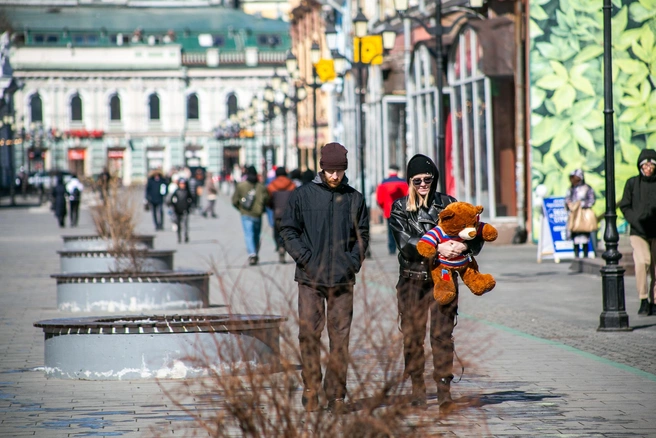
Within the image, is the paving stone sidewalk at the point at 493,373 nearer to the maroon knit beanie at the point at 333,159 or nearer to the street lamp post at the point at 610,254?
the street lamp post at the point at 610,254

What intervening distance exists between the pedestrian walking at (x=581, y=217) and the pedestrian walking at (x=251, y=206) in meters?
5.53

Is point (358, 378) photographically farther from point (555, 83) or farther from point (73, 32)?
point (73, 32)

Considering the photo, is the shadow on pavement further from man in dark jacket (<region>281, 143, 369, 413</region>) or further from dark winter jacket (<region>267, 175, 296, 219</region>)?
dark winter jacket (<region>267, 175, 296, 219</region>)

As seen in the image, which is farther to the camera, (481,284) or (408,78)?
(408,78)

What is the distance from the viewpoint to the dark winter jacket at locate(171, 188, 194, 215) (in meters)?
31.0

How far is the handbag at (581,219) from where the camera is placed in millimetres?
21359

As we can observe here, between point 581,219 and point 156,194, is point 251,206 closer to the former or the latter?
point 581,219

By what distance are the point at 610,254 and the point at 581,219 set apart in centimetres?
847

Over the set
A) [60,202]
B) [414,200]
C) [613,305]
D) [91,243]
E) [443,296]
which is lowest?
[613,305]

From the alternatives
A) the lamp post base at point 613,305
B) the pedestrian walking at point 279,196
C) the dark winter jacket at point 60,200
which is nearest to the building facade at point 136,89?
the dark winter jacket at point 60,200

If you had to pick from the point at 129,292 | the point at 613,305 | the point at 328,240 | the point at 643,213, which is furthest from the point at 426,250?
the point at 129,292

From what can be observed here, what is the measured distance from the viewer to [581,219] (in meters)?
21.4

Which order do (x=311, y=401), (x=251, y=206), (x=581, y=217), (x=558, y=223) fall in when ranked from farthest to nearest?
1. (x=251, y=206)
2. (x=558, y=223)
3. (x=581, y=217)
4. (x=311, y=401)

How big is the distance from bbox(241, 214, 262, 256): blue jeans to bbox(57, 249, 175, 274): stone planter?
15.1ft
